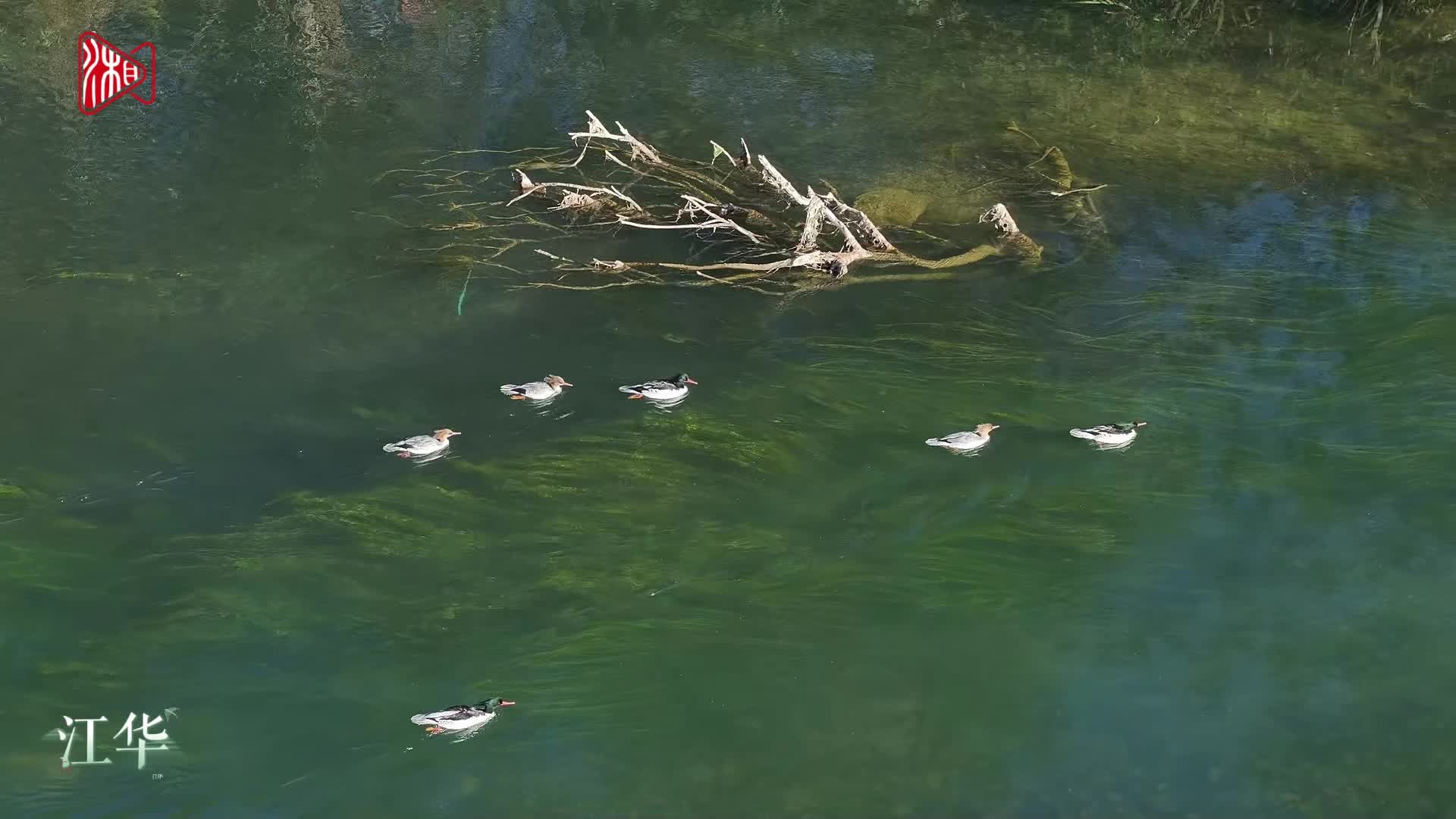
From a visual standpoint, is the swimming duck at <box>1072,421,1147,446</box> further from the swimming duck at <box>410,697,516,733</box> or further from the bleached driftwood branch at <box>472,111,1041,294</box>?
the swimming duck at <box>410,697,516,733</box>

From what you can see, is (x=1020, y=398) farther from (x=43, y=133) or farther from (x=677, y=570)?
(x=43, y=133)

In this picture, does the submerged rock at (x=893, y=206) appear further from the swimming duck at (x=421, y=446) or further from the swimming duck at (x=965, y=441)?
the swimming duck at (x=421, y=446)

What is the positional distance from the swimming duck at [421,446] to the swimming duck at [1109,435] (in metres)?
4.49

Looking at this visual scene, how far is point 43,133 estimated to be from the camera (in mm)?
13547

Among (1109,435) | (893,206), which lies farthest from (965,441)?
(893,206)

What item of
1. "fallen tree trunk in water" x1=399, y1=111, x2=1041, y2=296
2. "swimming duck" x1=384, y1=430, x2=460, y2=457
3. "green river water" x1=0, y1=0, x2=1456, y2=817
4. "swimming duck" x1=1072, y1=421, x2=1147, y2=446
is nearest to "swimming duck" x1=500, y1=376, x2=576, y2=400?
"green river water" x1=0, y1=0, x2=1456, y2=817

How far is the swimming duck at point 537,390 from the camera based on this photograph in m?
9.95

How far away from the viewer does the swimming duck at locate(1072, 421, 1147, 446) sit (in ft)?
31.2

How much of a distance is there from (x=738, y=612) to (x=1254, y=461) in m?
3.99

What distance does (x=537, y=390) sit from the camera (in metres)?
9.95

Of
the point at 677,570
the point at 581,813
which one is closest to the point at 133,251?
the point at 677,570

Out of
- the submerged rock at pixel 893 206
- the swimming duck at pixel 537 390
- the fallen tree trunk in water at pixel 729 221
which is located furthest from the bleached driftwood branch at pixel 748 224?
the swimming duck at pixel 537 390

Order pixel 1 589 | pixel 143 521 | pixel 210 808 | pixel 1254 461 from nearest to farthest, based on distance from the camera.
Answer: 1. pixel 210 808
2. pixel 1 589
3. pixel 143 521
4. pixel 1254 461

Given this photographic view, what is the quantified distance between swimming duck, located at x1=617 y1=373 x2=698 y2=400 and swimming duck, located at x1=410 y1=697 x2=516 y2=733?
318 cm
